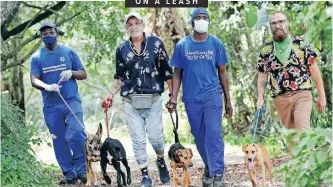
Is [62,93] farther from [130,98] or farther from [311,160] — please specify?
[311,160]

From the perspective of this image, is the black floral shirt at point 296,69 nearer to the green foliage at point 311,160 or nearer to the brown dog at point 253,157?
the brown dog at point 253,157

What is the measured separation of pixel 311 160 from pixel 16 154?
3857 millimetres

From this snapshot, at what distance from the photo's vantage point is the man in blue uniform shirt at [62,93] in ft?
38.3

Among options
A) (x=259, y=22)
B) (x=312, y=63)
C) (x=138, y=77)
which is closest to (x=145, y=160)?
(x=138, y=77)

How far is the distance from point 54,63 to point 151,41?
1.62m

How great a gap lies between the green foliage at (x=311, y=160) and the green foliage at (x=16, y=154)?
3250mm

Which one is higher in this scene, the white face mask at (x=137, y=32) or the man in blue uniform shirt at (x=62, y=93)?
the white face mask at (x=137, y=32)

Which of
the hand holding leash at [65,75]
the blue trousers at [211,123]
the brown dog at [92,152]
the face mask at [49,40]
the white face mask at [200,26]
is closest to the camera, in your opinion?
the white face mask at [200,26]

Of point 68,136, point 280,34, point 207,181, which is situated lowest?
point 207,181

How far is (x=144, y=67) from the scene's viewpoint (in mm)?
10633

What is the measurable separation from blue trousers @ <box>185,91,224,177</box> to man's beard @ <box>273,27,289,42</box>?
1056 millimetres

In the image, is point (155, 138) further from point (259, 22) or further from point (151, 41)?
point (259, 22)

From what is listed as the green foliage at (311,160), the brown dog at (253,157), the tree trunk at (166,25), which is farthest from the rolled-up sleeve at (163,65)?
the tree trunk at (166,25)

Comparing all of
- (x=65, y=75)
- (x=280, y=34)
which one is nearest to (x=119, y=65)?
(x=65, y=75)
